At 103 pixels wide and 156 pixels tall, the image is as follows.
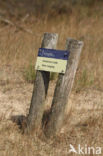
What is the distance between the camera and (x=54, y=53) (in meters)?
2.52

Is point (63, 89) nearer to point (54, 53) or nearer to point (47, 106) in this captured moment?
point (54, 53)

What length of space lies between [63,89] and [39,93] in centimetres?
27

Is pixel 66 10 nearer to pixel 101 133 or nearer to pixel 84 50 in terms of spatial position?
pixel 84 50

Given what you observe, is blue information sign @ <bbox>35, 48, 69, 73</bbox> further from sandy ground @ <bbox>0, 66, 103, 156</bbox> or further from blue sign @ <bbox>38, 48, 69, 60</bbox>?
sandy ground @ <bbox>0, 66, 103, 156</bbox>

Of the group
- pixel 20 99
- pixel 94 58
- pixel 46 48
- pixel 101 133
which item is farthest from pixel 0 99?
pixel 94 58

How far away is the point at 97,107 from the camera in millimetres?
3133

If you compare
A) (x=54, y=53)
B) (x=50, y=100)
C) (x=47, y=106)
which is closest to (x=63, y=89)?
(x=54, y=53)

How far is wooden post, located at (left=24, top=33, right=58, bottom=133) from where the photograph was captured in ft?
8.49

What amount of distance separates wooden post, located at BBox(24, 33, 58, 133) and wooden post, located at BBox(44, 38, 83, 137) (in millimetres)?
129

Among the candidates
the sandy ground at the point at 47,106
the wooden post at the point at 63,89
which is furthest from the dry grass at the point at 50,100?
the wooden post at the point at 63,89

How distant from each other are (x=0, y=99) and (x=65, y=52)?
1.39m

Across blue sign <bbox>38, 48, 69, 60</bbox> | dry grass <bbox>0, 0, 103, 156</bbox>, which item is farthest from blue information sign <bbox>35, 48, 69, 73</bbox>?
dry grass <bbox>0, 0, 103, 156</bbox>

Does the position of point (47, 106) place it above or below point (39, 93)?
below

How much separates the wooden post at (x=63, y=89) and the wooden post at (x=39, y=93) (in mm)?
129
